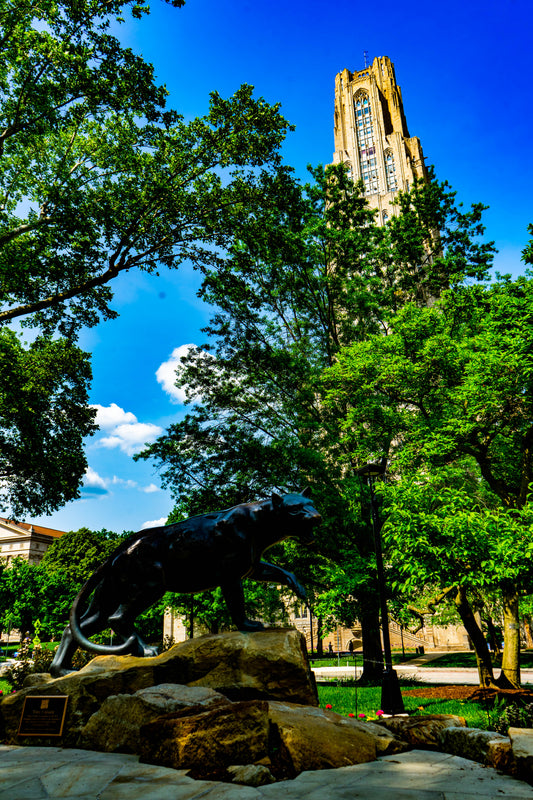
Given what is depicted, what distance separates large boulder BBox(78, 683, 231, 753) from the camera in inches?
195

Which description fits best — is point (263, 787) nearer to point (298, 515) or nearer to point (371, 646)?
point (298, 515)

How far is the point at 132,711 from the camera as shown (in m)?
5.05

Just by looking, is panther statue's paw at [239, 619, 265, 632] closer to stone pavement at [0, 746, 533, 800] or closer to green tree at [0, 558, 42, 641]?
stone pavement at [0, 746, 533, 800]

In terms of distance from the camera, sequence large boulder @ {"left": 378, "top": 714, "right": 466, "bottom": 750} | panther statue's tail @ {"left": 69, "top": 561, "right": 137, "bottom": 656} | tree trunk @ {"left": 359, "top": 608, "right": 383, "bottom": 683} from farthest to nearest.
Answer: tree trunk @ {"left": 359, "top": 608, "right": 383, "bottom": 683} < panther statue's tail @ {"left": 69, "top": 561, "right": 137, "bottom": 656} < large boulder @ {"left": 378, "top": 714, "right": 466, "bottom": 750}

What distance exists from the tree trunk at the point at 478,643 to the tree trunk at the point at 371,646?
2.83 meters

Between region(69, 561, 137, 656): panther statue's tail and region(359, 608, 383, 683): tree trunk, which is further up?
region(69, 561, 137, 656): panther statue's tail

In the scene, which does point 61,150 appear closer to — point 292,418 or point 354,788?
point 292,418

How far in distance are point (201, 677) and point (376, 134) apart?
286 ft

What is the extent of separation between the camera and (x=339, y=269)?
807 inches

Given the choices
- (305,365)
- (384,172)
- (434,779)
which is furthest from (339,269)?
(384,172)

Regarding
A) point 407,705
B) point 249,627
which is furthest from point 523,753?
point 407,705

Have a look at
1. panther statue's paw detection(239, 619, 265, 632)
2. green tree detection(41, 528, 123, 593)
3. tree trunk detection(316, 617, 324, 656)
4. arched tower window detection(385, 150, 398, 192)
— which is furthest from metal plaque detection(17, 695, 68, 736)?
arched tower window detection(385, 150, 398, 192)

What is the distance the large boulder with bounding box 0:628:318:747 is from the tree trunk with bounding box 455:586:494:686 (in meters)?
8.33

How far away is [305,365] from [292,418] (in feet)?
6.82
